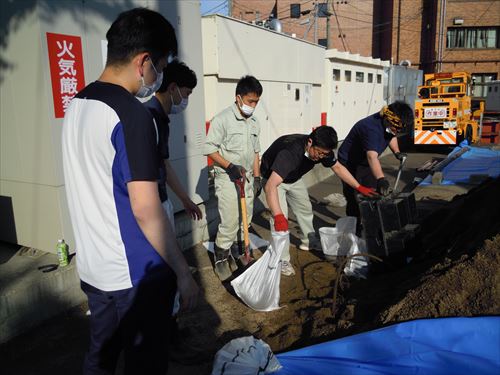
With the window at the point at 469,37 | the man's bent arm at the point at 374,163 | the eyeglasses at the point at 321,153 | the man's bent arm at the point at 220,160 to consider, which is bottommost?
the man's bent arm at the point at 374,163

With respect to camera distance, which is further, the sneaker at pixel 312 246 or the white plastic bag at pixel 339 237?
the sneaker at pixel 312 246

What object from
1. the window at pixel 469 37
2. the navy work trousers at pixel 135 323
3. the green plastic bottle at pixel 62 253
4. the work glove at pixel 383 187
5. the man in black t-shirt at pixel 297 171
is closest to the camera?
the navy work trousers at pixel 135 323

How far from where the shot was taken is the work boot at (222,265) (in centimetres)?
412

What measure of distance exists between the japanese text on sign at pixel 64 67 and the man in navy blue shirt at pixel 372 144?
2.89m

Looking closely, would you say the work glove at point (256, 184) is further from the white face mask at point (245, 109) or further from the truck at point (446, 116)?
the truck at point (446, 116)

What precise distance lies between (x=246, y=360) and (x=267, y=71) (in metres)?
6.99

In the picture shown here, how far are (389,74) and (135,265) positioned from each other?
62.5 ft

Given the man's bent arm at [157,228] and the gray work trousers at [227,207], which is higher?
the man's bent arm at [157,228]

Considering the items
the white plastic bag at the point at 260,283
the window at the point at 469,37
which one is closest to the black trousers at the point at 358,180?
the white plastic bag at the point at 260,283

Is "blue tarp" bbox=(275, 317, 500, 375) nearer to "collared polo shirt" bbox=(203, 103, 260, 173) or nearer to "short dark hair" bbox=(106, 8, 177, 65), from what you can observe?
"short dark hair" bbox=(106, 8, 177, 65)

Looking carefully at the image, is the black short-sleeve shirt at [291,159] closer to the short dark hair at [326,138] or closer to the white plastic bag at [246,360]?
the short dark hair at [326,138]

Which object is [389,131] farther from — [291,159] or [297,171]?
[291,159]

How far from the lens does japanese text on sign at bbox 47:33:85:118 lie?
335 centimetres

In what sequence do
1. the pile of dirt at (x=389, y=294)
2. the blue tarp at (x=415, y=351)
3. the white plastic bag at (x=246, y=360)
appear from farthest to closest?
the pile of dirt at (x=389, y=294) → the white plastic bag at (x=246, y=360) → the blue tarp at (x=415, y=351)
